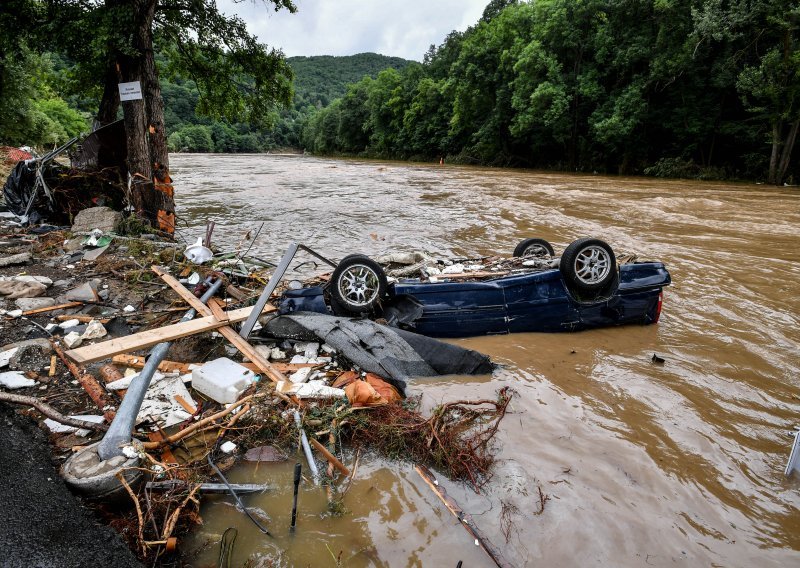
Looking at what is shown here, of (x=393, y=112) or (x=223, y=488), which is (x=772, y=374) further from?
(x=393, y=112)

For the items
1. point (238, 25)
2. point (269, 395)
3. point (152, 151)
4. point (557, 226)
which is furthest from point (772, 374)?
point (238, 25)

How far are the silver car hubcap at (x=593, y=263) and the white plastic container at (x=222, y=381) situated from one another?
3916 mm

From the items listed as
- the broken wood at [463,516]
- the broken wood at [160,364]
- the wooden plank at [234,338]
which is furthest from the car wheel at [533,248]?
the broken wood at [160,364]

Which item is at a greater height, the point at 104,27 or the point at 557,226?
the point at 104,27

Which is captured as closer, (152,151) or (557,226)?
(152,151)

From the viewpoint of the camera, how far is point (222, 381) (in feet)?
11.4

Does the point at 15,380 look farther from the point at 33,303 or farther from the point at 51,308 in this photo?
the point at 33,303

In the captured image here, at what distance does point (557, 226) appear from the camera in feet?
38.7

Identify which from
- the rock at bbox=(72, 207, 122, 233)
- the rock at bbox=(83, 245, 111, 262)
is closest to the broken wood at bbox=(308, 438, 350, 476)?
the rock at bbox=(83, 245, 111, 262)

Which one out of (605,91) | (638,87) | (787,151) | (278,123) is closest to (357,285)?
(787,151)

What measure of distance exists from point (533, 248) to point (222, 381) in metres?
5.17

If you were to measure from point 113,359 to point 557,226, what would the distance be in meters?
10.8

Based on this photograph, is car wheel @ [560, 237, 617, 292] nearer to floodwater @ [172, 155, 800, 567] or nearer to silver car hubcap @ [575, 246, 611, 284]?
silver car hubcap @ [575, 246, 611, 284]

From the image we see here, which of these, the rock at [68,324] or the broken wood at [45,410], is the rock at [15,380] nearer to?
the broken wood at [45,410]
